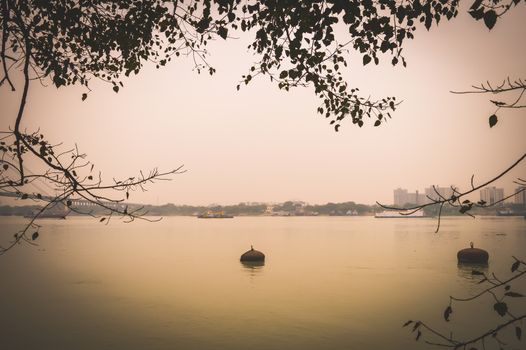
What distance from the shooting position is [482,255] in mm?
31328

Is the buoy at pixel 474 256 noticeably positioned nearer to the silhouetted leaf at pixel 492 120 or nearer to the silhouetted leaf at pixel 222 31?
the silhouetted leaf at pixel 222 31

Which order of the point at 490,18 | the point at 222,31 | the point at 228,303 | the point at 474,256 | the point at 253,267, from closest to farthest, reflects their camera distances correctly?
the point at 490,18 → the point at 222,31 → the point at 228,303 → the point at 474,256 → the point at 253,267

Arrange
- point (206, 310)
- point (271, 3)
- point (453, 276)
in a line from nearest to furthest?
point (271, 3) < point (206, 310) < point (453, 276)

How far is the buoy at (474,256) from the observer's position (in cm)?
Answer: 3139

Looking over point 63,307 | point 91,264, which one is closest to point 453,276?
point 63,307

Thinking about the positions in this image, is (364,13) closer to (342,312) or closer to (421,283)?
(342,312)

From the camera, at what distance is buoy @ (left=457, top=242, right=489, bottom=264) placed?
31.4 meters

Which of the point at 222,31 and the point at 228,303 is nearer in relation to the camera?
the point at 222,31

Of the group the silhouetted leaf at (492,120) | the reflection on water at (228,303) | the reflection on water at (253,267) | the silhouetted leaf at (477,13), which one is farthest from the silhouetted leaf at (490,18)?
the reflection on water at (253,267)

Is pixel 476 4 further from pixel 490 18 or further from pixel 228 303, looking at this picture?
pixel 228 303

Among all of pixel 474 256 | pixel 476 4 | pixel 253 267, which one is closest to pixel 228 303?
pixel 253 267

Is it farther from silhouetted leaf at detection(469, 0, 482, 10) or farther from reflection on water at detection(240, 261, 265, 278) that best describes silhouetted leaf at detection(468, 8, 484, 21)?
reflection on water at detection(240, 261, 265, 278)

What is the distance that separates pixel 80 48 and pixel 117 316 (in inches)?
506

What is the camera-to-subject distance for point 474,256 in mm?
31672
